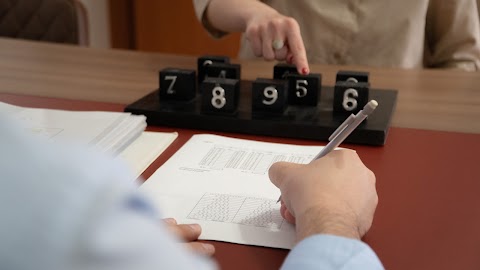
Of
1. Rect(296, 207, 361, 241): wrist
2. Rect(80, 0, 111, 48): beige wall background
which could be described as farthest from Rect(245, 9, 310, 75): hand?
Rect(80, 0, 111, 48): beige wall background

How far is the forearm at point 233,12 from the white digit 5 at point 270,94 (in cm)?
29

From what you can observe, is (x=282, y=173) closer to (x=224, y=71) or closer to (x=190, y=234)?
(x=190, y=234)

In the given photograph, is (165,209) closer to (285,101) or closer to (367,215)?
(367,215)

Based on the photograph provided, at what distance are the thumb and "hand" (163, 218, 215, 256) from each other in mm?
107

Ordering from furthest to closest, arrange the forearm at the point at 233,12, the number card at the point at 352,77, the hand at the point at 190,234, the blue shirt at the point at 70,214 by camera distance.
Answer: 1. the forearm at the point at 233,12
2. the number card at the point at 352,77
3. the hand at the point at 190,234
4. the blue shirt at the point at 70,214

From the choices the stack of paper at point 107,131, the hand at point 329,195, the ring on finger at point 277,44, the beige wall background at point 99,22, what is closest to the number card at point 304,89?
the ring on finger at point 277,44

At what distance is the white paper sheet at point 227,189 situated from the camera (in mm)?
660

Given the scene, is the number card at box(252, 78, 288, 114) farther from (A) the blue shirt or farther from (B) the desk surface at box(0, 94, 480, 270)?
(A) the blue shirt

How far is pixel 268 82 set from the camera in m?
0.98

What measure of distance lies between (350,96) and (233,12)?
48 centimetres

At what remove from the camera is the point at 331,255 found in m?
0.50

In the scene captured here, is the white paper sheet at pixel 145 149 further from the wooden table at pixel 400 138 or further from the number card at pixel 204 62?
the number card at pixel 204 62

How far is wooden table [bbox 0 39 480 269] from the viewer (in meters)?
0.64

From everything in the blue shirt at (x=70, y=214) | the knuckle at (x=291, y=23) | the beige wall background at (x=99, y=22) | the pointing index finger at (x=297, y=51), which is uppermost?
the blue shirt at (x=70, y=214)
